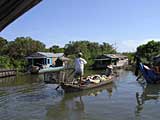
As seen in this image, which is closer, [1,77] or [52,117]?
[52,117]

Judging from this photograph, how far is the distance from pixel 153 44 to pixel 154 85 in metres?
41.3

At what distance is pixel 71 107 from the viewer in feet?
48.0

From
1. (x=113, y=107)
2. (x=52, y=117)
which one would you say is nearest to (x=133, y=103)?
(x=113, y=107)

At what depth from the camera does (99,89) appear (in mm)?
20781

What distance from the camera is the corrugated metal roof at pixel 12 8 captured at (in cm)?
263

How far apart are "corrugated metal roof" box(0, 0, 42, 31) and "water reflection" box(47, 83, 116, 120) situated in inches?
374

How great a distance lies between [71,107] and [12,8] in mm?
12192

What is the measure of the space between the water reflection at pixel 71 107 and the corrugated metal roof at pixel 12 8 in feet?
31.2

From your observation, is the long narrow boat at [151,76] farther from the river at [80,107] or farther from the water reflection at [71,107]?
the water reflection at [71,107]

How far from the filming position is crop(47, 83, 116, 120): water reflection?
493 inches

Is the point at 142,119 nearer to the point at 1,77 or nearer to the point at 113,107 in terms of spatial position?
the point at 113,107

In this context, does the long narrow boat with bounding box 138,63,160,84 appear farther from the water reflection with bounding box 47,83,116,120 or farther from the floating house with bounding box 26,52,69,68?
the floating house with bounding box 26,52,69,68

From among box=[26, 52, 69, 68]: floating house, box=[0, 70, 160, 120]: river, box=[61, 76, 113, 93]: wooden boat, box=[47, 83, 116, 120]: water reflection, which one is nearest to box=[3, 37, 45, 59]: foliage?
box=[26, 52, 69, 68]: floating house

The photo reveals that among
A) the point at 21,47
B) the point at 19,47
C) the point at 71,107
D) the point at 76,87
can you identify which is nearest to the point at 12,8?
the point at 71,107
